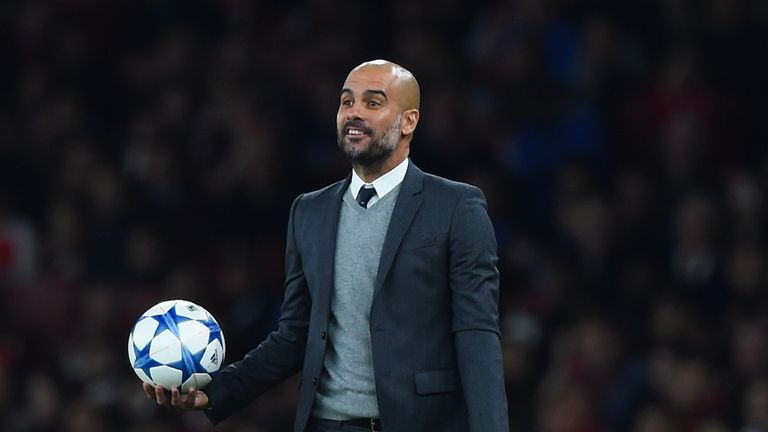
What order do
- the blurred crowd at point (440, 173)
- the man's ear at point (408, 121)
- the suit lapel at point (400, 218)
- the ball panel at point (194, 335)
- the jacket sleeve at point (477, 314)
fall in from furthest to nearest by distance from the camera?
the blurred crowd at point (440, 173) < the ball panel at point (194, 335) < the man's ear at point (408, 121) < the suit lapel at point (400, 218) < the jacket sleeve at point (477, 314)

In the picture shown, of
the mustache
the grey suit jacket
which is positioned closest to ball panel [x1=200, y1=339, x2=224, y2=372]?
the grey suit jacket

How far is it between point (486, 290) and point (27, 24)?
25.0 ft

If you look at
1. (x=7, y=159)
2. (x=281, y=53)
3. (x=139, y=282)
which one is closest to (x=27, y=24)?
(x=7, y=159)

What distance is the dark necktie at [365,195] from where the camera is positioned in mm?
4414

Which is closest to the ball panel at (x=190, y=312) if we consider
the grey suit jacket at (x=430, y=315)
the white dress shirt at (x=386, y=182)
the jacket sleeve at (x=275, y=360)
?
the jacket sleeve at (x=275, y=360)

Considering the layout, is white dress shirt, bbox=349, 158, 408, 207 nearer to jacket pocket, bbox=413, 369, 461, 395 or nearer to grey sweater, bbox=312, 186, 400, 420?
grey sweater, bbox=312, 186, 400, 420

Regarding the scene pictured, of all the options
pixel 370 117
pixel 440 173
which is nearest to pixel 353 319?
pixel 370 117

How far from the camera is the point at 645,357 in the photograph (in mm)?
7520

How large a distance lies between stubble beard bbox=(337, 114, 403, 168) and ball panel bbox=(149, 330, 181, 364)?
75 cm

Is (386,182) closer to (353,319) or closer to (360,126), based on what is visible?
(360,126)

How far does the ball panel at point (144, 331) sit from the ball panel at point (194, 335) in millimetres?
81

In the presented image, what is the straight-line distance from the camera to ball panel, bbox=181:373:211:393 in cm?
446

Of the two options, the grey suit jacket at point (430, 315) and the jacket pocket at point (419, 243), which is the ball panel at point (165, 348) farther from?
the jacket pocket at point (419, 243)

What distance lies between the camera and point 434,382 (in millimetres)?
4234
